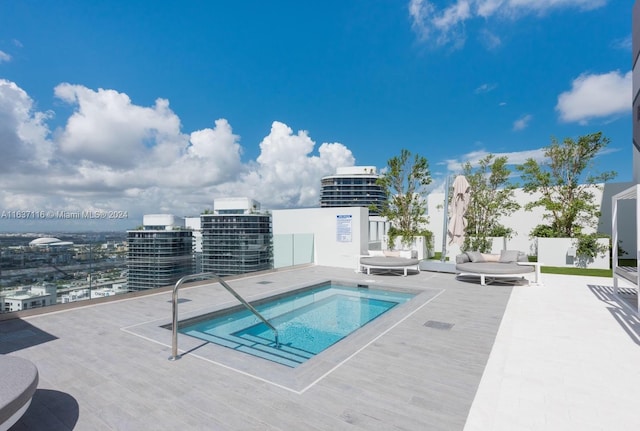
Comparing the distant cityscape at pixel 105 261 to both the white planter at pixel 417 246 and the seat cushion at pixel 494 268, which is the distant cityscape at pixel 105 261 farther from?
the seat cushion at pixel 494 268

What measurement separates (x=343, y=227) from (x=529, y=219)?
382 inches

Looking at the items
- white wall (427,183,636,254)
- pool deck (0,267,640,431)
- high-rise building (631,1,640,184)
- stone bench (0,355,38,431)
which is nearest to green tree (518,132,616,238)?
white wall (427,183,636,254)

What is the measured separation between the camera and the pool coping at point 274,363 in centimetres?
307

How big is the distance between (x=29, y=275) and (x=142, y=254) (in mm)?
1874

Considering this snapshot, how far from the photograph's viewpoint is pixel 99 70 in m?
12.8

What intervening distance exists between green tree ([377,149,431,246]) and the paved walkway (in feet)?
27.0

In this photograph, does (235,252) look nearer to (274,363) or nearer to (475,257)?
(274,363)

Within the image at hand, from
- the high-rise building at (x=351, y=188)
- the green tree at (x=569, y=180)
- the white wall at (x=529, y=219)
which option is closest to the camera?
the green tree at (x=569, y=180)

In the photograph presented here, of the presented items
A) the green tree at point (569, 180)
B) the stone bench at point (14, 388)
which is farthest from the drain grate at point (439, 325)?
the green tree at point (569, 180)

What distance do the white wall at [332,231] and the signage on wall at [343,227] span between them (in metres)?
0.06

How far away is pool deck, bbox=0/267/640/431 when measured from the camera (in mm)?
2375

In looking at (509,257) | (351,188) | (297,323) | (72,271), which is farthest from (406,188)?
(351,188)

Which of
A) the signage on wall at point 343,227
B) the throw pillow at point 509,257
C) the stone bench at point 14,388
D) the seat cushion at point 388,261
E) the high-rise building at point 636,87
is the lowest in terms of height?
the seat cushion at point 388,261

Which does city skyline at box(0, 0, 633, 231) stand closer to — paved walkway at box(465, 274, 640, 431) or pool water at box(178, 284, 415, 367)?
pool water at box(178, 284, 415, 367)
